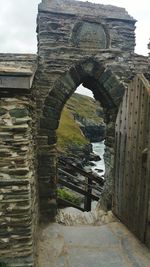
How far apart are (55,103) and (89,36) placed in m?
1.47

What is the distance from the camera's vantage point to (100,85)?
622 centimetres

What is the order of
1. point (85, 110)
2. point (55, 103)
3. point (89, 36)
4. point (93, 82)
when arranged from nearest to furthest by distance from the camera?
point (55, 103) < point (89, 36) < point (93, 82) < point (85, 110)

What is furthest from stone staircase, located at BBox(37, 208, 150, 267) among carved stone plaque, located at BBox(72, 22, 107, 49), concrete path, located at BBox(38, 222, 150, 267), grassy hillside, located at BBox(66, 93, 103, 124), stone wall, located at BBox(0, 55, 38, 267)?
grassy hillside, located at BBox(66, 93, 103, 124)

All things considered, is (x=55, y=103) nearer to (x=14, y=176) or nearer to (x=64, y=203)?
(x=14, y=176)

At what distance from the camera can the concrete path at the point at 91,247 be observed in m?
4.62

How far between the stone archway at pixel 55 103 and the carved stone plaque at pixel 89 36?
0.32 m

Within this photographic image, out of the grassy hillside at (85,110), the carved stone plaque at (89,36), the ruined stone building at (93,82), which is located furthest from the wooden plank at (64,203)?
the grassy hillside at (85,110)

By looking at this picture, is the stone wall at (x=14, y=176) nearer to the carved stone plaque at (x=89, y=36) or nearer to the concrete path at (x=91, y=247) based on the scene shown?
the concrete path at (x=91, y=247)

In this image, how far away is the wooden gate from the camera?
198 inches

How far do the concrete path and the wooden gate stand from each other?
0.81 ft

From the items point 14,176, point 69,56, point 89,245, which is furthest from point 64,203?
point 14,176

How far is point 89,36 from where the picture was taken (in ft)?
19.8

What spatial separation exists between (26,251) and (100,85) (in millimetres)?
3598

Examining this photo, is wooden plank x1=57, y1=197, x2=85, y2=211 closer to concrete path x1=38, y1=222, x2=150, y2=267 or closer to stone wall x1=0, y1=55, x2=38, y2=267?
concrete path x1=38, y1=222, x2=150, y2=267
